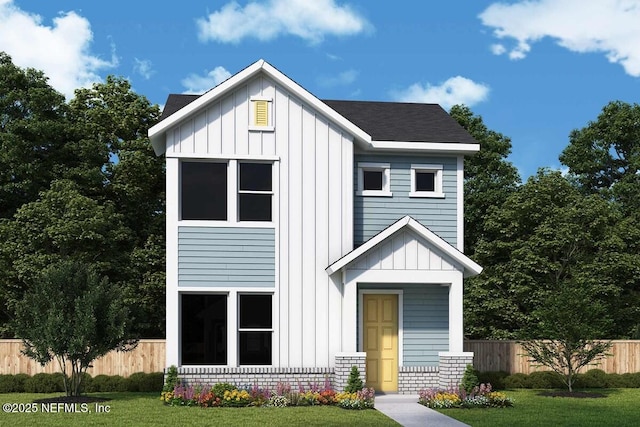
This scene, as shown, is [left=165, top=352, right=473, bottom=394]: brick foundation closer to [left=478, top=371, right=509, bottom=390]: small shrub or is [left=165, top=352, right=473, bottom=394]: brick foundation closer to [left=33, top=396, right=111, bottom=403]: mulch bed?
[left=33, top=396, right=111, bottom=403]: mulch bed

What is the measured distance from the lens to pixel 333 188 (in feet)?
70.2

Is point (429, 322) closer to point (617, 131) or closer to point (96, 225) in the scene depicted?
point (96, 225)

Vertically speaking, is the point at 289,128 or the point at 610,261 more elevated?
the point at 289,128

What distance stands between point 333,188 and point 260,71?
3.48 meters

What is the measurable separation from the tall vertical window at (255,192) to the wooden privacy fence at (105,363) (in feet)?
21.5

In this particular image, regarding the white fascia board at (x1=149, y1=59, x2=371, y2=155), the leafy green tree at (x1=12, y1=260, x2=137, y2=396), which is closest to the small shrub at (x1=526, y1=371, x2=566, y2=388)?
the white fascia board at (x1=149, y1=59, x2=371, y2=155)

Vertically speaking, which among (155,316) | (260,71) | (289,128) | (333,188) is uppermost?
(260,71)

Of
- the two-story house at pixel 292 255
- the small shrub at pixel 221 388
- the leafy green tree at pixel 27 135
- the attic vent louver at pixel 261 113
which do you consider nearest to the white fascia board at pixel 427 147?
the two-story house at pixel 292 255

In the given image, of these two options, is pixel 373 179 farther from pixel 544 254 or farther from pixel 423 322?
pixel 544 254

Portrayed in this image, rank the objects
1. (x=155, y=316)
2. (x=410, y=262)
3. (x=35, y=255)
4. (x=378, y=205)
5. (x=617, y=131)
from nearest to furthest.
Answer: (x=410, y=262) → (x=378, y=205) → (x=35, y=255) → (x=155, y=316) → (x=617, y=131)

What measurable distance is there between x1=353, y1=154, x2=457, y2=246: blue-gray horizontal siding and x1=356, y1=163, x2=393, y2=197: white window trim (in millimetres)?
86

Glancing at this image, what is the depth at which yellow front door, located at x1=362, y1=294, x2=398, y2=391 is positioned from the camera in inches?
846

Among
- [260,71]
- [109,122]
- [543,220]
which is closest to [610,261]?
[543,220]

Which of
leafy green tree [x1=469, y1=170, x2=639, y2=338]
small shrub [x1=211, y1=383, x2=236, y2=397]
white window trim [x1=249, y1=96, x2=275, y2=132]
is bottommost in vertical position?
small shrub [x1=211, y1=383, x2=236, y2=397]
